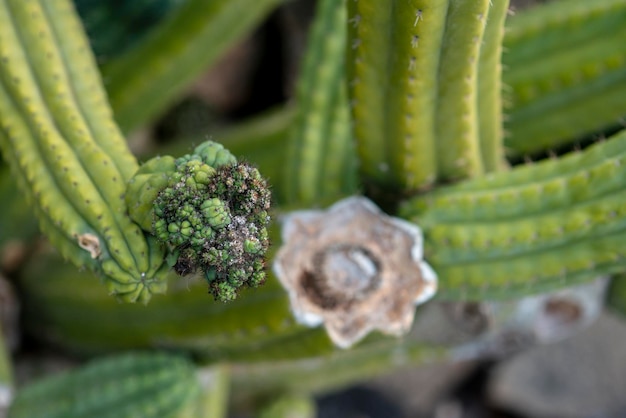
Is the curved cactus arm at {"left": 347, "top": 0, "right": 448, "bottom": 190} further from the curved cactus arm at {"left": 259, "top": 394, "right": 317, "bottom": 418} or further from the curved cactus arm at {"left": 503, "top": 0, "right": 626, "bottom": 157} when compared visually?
the curved cactus arm at {"left": 259, "top": 394, "right": 317, "bottom": 418}

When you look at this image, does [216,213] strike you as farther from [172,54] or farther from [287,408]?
[287,408]

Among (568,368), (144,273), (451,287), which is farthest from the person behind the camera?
(568,368)

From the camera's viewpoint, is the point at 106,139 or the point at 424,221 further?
the point at 424,221

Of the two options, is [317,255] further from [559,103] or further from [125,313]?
[559,103]

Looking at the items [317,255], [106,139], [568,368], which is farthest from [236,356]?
[568,368]

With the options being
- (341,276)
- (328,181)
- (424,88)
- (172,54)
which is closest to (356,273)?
(341,276)

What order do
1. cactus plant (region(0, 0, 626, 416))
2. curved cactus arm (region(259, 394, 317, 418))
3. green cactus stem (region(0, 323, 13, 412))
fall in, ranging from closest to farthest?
1. cactus plant (region(0, 0, 626, 416))
2. green cactus stem (region(0, 323, 13, 412))
3. curved cactus arm (region(259, 394, 317, 418))

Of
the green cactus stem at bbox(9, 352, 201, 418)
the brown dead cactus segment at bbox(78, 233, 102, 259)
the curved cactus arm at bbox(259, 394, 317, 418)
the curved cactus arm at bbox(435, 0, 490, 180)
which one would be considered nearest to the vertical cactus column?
the curved cactus arm at bbox(435, 0, 490, 180)
